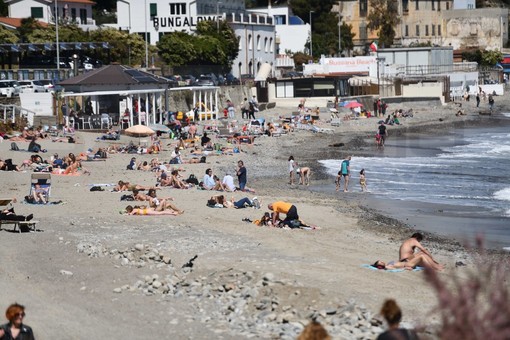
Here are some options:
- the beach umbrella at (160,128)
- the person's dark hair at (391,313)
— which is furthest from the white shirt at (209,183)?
the person's dark hair at (391,313)

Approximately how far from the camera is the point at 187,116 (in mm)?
45750

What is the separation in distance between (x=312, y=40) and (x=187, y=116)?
44.8 metres

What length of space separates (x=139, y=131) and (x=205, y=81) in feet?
61.1

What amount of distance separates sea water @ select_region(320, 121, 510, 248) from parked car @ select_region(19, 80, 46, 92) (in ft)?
45.9

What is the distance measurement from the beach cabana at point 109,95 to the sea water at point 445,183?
9.28m

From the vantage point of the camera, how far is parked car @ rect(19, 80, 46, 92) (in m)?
42.6

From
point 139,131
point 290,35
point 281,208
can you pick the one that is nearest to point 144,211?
point 281,208

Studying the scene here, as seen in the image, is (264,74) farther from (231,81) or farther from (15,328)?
(15,328)

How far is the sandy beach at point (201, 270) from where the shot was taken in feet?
36.6

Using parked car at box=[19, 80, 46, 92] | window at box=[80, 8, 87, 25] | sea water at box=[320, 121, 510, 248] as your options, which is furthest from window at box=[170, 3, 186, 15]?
sea water at box=[320, 121, 510, 248]

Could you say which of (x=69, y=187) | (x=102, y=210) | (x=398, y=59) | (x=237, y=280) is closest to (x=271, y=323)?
(x=237, y=280)

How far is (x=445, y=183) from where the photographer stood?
96.3 feet

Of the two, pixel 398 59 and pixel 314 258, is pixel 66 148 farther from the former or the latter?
pixel 398 59

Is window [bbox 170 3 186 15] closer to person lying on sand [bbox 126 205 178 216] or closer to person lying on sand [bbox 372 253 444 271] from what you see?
person lying on sand [bbox 126 205 178 216]
